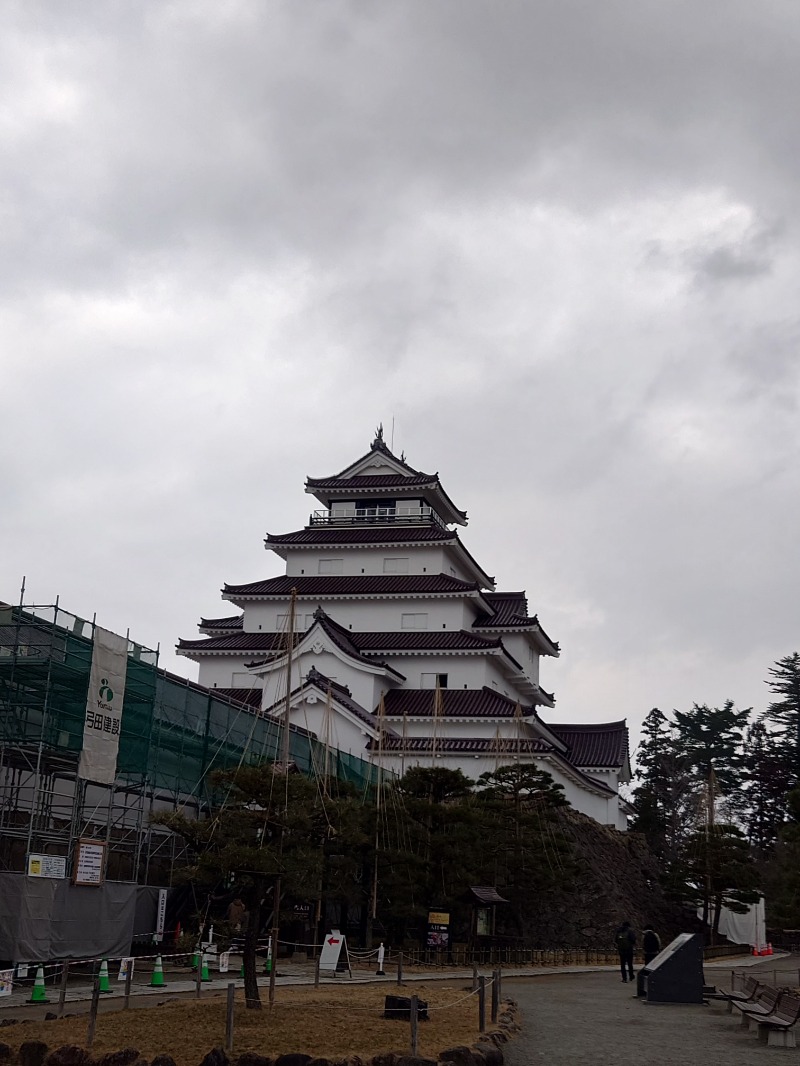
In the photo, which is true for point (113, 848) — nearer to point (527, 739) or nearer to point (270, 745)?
point (270, 745)

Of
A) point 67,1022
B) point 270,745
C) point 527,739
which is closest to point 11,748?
point 67,1022

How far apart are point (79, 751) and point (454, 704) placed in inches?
1031

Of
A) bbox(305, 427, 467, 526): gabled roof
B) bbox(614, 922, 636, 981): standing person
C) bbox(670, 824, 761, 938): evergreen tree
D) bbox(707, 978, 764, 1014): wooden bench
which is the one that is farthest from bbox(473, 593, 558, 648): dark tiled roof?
bbox(707, 978, 764, 1014): wooden bench

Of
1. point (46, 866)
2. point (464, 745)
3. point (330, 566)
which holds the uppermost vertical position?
point (330, 566)

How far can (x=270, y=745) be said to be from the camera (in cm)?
3731

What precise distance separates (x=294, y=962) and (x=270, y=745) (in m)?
8.77

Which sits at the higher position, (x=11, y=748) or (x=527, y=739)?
(x=527, y=739)

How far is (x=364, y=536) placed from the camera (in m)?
55.6

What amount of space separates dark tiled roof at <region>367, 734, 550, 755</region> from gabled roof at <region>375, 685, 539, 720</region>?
3.60 ft

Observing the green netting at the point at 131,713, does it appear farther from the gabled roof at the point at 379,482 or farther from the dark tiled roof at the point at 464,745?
the gabled roof at the point at 379,482

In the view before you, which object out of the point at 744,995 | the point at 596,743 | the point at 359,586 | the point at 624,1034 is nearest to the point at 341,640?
the point at 359,586

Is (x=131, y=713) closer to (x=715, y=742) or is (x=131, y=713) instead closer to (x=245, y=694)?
(x=245, y=694)

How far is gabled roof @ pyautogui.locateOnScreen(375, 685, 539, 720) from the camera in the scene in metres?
47.3

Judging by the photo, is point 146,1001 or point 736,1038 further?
point 146,1001
